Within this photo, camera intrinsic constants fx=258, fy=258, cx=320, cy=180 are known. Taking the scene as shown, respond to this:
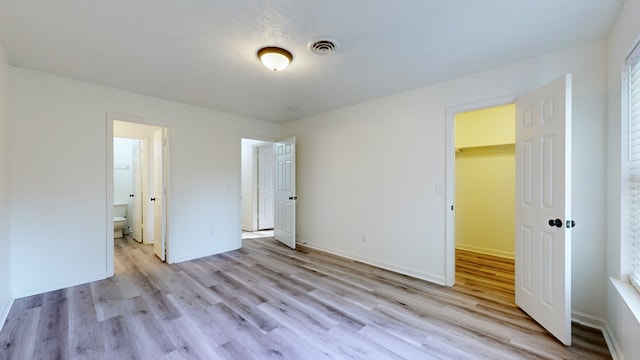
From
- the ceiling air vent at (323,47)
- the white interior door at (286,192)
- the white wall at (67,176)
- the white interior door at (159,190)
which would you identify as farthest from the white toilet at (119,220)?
the ceiling air vent at (323,47)

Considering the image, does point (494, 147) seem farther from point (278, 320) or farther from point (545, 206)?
point (278, 320)

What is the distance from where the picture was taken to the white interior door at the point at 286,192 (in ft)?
15.5

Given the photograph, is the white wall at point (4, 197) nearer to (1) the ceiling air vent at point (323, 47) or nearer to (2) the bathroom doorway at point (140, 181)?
(2) the bathroom doorway at point (140, 181)

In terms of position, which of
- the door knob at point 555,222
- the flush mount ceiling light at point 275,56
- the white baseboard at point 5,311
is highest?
the flush mount ceiling light at point 275,56

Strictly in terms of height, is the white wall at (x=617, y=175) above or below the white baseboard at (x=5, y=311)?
above

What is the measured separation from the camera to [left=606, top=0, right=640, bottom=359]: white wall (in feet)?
5.28

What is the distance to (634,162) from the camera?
69.0 inches

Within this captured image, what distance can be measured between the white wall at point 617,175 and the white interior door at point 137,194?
651cm

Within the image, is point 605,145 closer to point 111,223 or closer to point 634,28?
point 634,28

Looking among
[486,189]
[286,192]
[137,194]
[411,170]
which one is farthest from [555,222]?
[137,194]

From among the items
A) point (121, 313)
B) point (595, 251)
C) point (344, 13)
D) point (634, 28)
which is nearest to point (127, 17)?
point (344, 13)

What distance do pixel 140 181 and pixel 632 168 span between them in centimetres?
669

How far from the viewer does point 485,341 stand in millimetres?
1991

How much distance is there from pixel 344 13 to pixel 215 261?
3668mm
